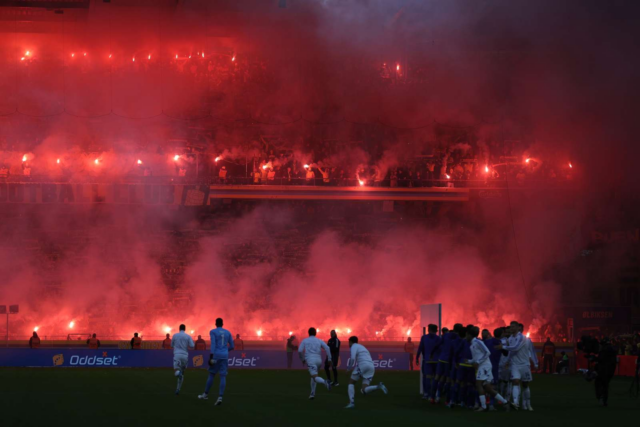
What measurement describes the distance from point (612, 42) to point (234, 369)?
22745mm

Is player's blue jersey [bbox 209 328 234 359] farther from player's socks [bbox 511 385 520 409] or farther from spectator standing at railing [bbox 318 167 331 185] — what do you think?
spectator standing at railing [bbox 318 167 331 185]

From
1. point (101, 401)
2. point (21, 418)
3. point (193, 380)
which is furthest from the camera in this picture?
point (193, 380)

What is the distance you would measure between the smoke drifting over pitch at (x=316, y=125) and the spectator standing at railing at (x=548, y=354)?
6.45 metres

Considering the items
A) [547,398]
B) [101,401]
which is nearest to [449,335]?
[547,398]

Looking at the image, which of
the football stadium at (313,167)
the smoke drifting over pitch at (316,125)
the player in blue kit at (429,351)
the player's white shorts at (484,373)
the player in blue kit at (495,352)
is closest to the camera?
the player's white shorts at (484,373)

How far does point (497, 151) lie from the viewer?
39.3m

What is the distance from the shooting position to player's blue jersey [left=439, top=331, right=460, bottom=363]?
15.3 meters

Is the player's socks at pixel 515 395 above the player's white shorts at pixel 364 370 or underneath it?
underneath

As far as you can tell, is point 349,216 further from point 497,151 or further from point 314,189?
point 497,151

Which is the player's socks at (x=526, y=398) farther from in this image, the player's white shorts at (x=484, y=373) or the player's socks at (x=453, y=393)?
the player's socks at (x=453, y=393)

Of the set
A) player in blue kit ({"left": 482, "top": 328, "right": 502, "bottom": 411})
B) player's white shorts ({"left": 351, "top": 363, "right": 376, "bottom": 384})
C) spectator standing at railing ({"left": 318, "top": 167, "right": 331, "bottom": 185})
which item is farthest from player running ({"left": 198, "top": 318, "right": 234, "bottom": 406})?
spectator standing at railing ({"left": 318, "top": 167, "right": 331, "bottom": 185})

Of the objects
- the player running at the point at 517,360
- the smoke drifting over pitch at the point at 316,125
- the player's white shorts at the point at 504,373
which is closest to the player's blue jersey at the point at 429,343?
the player's white shorts at the point at 504,373

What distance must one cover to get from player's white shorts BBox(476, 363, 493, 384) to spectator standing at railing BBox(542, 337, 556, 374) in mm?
17124

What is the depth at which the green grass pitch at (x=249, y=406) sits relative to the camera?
11805 mm
